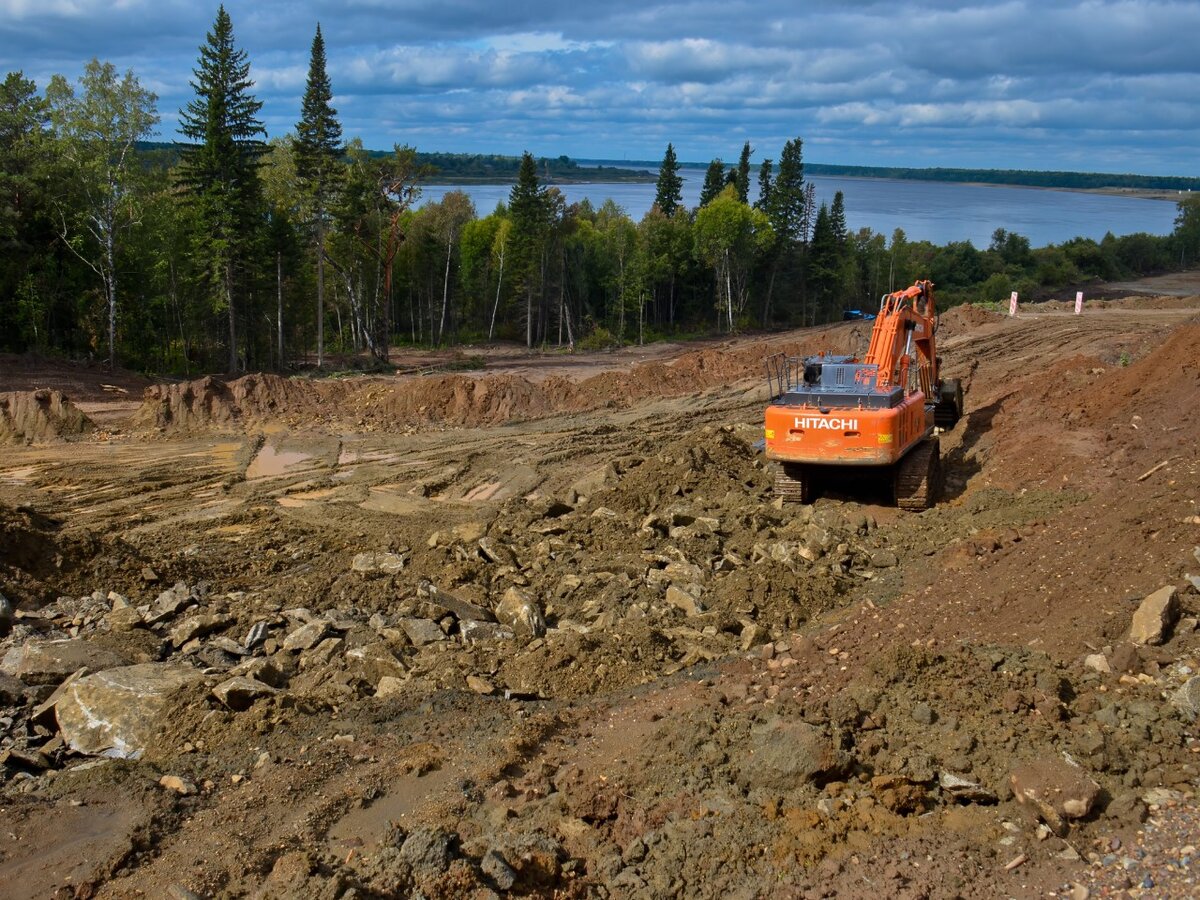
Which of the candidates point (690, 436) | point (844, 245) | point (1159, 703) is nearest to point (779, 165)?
point (844, 245)

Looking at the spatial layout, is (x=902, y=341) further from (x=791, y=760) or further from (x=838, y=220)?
(x=838, y=220)

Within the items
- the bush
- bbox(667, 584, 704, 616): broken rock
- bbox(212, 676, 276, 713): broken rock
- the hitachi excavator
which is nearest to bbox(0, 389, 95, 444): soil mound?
bbox(212, 676, 276, 713): broken rock

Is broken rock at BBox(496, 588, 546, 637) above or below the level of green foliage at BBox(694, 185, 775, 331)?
below

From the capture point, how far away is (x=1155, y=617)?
7441 mm

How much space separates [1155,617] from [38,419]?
19.6 meters

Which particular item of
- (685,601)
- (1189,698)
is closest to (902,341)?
(685,601)

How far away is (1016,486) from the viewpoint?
13.5 m

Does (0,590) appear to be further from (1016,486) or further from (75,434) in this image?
(1016,486)

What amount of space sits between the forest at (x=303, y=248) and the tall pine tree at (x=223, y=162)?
6 cm

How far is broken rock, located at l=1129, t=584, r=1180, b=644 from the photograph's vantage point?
738 centimetres

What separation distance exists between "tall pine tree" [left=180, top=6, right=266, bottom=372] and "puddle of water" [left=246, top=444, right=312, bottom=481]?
1372cm

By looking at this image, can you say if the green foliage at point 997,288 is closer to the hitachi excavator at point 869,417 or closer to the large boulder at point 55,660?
the hitachi excavator at point 869,417

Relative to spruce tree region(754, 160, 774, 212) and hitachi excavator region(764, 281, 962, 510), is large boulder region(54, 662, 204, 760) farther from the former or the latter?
spruce tree region(754, 160, 774, 212)

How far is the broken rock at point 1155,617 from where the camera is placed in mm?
7383
